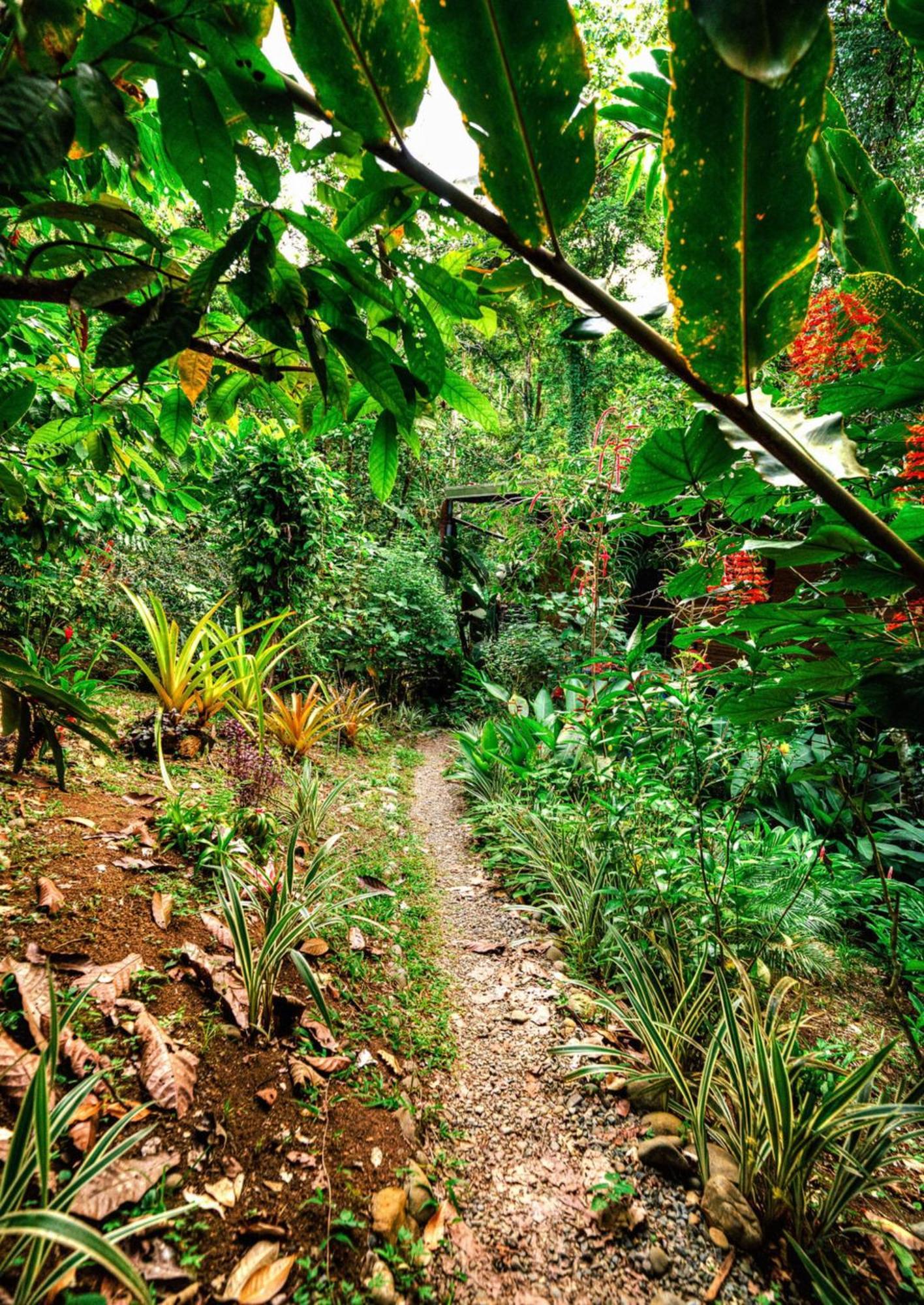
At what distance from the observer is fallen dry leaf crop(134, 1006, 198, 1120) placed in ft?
3.53

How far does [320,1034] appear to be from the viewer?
1467mm

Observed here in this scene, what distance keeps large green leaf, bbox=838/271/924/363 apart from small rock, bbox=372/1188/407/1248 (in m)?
1.74

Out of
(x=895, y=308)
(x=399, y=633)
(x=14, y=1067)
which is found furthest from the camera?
(x=399, y=633)

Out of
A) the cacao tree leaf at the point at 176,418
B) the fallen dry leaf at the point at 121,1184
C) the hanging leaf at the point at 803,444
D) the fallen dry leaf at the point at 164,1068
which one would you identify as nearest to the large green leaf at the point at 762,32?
the hanging leaf at the point at 803,444

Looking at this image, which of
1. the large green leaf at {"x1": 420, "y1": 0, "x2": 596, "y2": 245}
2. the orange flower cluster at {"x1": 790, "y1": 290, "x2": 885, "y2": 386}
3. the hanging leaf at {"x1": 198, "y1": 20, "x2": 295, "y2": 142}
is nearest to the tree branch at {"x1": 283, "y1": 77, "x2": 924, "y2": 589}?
the large green leaf at {"x1": 420, "y1": 0, "x2": 596, "y2": 245}

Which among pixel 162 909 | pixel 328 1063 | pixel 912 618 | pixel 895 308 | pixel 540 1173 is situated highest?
pixel 895 308

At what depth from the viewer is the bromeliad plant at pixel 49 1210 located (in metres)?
0.69

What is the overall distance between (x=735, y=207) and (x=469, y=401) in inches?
17.0

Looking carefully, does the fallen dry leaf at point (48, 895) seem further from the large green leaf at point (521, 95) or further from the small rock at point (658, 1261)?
the large green leaf at point (521, 95)

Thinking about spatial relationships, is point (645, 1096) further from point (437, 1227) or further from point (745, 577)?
point (745, 577)

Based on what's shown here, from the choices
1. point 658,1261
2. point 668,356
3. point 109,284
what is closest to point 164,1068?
point 658,1261

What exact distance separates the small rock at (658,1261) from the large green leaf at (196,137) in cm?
197

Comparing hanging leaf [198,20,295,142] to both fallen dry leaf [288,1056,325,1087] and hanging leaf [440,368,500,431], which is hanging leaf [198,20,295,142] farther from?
fallen dry leaf [288,1056,325,1087]

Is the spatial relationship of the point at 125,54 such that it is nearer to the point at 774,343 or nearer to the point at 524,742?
→ the point at 774,343
